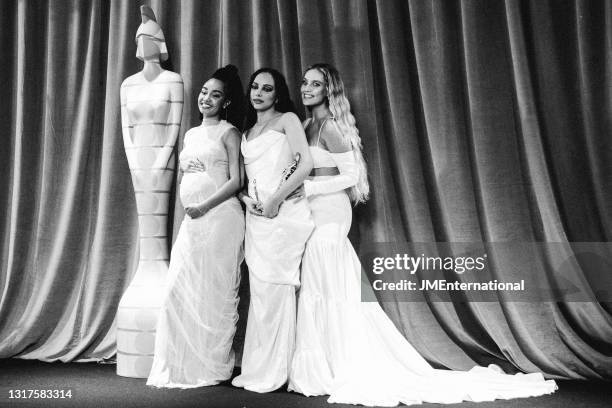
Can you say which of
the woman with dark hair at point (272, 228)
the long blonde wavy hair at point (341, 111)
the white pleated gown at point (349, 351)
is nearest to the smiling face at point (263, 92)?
the woman with dark hair at point (272, 228)

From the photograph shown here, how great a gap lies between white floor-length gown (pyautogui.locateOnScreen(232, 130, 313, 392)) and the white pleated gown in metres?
0.06

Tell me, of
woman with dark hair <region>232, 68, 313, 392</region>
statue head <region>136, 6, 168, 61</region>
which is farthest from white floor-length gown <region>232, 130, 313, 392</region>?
statue head <region>136, 6, 168, 61</region>

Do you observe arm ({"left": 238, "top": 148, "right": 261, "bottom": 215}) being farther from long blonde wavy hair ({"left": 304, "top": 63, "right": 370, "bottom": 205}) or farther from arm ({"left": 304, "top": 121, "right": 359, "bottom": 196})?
long blonde wavy hair ({"left": 304, "top": 63, "right": 370, "bottom": 205})

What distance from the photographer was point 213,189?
327cm

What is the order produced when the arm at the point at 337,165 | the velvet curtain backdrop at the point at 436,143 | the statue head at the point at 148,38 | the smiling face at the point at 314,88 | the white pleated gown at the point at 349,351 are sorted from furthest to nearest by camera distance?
the statue head at the point at 148,38 → the velvet curtain backdrop at the point at 436,143 → the smiling face at the point at 314,88 → the arm at the point at 337,165 → the white pleated gown at the point at 349,351

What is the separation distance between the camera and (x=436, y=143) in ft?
11.6

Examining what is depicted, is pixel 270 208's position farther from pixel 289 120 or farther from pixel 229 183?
pixel 289 120

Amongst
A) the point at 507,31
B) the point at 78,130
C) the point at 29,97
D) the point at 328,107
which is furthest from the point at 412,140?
the point at 29,97

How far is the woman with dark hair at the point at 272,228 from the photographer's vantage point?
3092 mm

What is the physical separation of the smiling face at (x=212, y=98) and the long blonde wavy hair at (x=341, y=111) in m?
0.44

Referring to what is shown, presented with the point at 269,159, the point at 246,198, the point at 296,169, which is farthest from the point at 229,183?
the point at 296,169

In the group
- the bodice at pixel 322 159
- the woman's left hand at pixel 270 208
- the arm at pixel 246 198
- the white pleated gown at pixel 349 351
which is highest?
the bodice at pixel 322 159

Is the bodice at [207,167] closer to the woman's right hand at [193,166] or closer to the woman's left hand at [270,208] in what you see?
the woman's right hand at [193,166]

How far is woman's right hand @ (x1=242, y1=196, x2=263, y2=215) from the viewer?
3.21 metres
